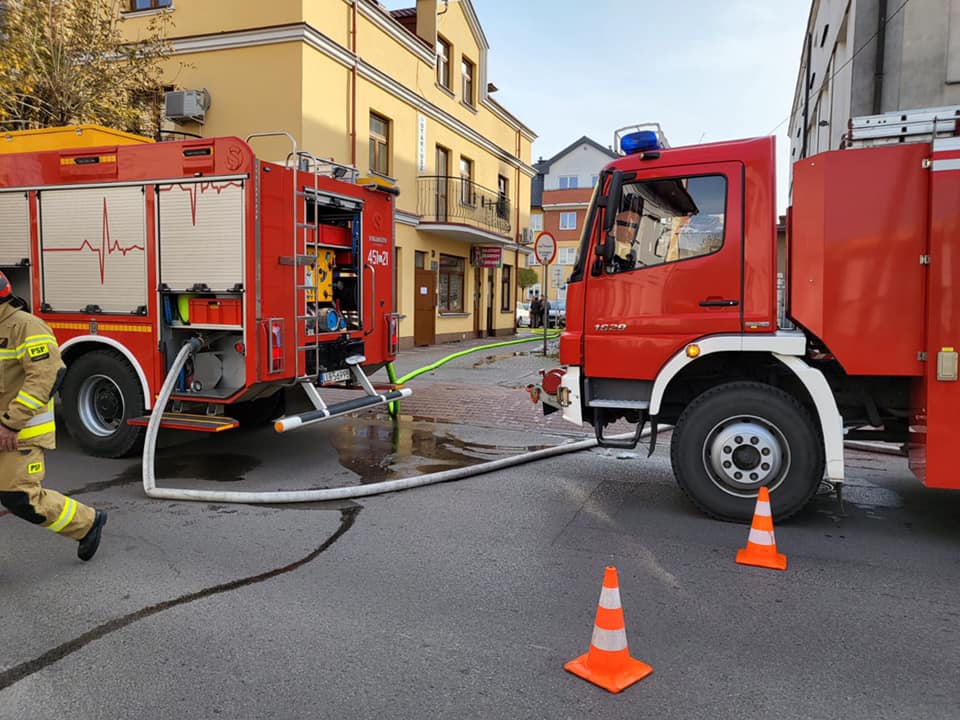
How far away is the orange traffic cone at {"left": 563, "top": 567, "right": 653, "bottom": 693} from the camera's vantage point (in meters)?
3.06

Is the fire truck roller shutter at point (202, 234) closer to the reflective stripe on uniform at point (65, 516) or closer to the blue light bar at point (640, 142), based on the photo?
the reflective stripe on uniform at point (65, 516)

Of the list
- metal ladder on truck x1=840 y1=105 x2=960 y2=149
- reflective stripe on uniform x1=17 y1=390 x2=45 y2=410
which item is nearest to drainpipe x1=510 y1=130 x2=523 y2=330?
metal ladder on truck x1=840 y1=105 x2=960 y2=149

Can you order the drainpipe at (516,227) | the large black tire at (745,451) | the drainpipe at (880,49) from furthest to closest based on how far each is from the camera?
the drainpipe at (516,227)
the drainpipe at (880,49)
the large black tire at (745,451)

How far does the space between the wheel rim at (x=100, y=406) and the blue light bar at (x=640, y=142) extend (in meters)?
5.37

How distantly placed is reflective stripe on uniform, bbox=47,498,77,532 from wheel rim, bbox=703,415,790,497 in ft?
13.8

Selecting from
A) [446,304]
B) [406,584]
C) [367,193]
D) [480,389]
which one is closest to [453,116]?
[446,304]

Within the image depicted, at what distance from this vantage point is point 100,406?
726 centimetres

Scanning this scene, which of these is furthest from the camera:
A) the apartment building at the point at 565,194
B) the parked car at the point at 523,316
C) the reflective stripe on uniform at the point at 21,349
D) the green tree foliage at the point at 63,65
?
the apartment building at the point at 565,194

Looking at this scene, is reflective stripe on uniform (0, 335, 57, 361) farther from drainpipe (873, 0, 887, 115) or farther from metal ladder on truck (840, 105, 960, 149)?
drainpipe (873, 0, 887, 115)

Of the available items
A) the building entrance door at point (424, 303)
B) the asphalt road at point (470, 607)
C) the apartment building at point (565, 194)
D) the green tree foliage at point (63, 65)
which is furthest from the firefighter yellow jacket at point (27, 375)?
the apartment building at point (565, 194)

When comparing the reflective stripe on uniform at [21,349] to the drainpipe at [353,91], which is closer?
the reflective stripe on uniform at [21,349]

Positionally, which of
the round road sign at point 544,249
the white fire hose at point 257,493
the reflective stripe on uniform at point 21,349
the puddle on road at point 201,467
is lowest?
the puddle on road at point 201,467

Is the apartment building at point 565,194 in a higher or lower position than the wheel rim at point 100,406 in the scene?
higher

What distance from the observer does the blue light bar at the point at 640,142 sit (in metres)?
5.48
